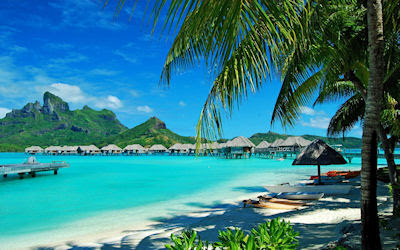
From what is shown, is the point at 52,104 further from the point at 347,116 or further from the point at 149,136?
the point at 347,116

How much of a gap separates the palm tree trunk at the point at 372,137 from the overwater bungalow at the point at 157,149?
66959mm

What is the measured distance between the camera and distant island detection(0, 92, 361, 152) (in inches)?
4001

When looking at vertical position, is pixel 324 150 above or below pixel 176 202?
above

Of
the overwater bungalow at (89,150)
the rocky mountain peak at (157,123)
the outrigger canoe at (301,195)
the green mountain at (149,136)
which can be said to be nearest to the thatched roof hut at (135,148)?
the overwater bungalow at (89,150)

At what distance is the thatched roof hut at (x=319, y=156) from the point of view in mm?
8578

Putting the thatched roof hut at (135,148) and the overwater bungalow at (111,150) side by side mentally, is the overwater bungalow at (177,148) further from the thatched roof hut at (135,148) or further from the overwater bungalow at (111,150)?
the overwater bungalow at (111,150)

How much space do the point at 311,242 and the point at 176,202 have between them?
7816mm

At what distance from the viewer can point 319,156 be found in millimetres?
8648

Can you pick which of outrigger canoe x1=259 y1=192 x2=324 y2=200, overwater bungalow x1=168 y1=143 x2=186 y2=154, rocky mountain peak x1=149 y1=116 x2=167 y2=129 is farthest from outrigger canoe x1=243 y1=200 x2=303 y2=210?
rocky mountain peak x1=149 y1=116 x2=167 y2=129

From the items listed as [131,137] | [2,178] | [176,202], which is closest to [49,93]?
[131,137]

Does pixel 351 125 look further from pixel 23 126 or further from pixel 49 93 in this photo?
pixel 49 93

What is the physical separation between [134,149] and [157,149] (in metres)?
5.62

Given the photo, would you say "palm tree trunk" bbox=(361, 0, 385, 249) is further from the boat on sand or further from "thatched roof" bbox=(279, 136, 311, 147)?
"thatched roof" bbox=(279, 136, 311, 147)

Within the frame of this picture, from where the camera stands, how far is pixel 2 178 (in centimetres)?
2097
